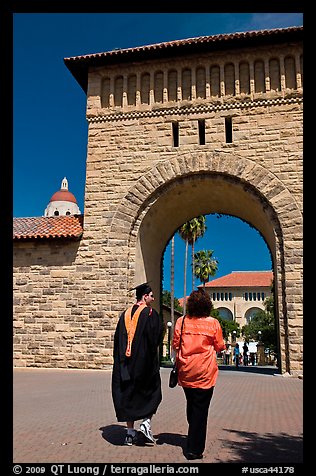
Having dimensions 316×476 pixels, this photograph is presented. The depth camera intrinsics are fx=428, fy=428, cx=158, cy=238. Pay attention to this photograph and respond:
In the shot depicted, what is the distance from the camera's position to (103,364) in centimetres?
1364

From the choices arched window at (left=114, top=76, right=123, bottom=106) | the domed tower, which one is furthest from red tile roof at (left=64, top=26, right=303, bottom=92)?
the domed tower

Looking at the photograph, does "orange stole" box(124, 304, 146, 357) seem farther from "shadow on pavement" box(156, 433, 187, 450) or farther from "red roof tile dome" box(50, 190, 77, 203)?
"red roof tile dome" box(50, 190, 77, 203)

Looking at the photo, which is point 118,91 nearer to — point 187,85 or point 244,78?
point 187,85

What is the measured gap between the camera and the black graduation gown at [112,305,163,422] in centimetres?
500

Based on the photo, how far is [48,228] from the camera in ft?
51.2

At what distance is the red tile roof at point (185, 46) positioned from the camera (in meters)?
14.4

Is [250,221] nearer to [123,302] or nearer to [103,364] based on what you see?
[123,302]

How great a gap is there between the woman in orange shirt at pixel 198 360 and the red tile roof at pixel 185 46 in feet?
40.5

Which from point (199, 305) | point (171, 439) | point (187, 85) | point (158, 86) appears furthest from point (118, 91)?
point (171, 439)

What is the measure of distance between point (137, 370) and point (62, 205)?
71.4m

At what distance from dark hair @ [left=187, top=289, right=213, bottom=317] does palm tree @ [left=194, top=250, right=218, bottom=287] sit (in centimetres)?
5301

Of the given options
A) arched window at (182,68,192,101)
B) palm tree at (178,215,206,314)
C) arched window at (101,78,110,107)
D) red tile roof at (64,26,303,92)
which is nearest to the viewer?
red tile roof at (64,26,303,92)
